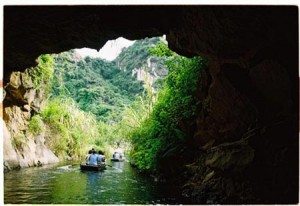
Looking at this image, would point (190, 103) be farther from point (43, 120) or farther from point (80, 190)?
point (43, 120)

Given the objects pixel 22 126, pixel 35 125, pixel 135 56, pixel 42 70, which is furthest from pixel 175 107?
pixel 135 56

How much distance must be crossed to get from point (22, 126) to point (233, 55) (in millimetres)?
20842

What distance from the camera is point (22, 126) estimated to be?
2983cm

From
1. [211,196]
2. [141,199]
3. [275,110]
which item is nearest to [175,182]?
[141,199]

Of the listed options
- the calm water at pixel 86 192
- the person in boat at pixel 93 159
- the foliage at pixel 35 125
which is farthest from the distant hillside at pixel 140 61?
the calm water at pixel 86 192

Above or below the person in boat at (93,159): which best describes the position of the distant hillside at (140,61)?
above

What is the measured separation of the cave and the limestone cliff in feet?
30.9

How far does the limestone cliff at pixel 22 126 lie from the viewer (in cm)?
2381

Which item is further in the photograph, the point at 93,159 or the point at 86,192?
the point at 93,159

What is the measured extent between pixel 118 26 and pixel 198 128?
20.6 feet

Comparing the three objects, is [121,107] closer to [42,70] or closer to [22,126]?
[22,126]

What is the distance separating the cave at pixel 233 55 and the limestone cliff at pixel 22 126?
371 inches

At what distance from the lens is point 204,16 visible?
11320mm

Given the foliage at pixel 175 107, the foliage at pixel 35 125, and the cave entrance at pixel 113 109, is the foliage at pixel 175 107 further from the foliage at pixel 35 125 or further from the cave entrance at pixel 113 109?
the foliage at pixel 35 125
